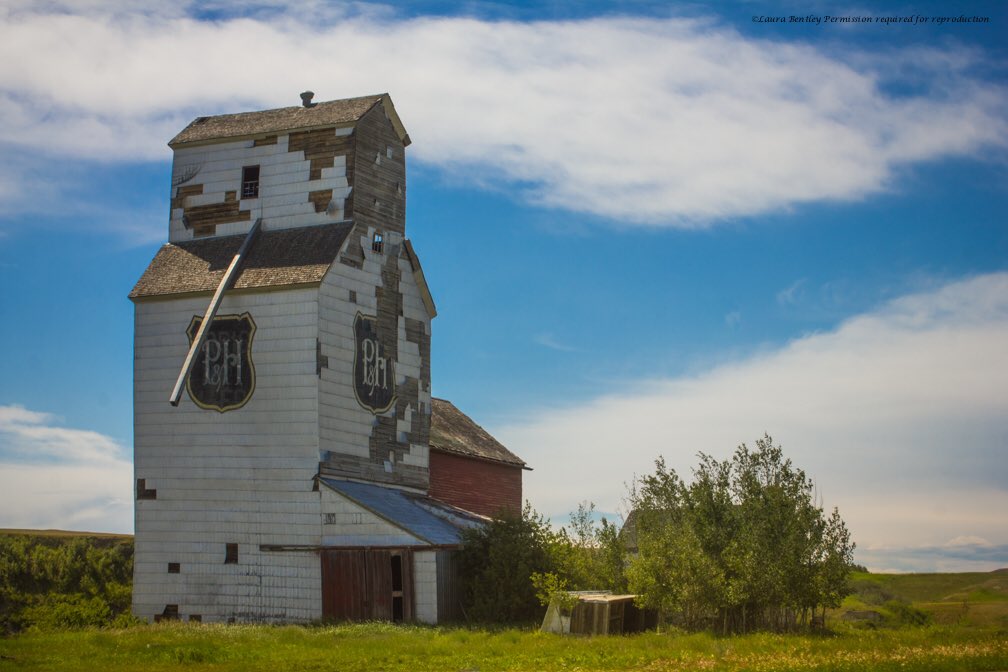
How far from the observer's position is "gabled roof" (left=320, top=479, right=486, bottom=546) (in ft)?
109

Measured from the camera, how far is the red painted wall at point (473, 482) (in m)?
Result: 43.0

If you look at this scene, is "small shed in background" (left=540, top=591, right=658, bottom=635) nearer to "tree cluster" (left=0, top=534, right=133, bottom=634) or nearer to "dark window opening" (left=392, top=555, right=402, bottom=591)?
"dark window opening" (left=392, top=555, right=402, bottom=591)

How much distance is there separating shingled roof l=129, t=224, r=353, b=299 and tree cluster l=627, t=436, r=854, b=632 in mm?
13902

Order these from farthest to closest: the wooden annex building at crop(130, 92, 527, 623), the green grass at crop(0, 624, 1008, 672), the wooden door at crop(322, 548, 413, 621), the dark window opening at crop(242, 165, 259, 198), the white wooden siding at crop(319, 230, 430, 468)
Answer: the dark window opening at crop(242, 165, 259, 198)
the white wooden siding at crop(319, 230, 430, 468)
the wooden annex building at crop(130, 92, 527, 623)
the wooden door at crop(322, 548, 413, 621)
the green grass at crop(0, 624, 1008, 672)

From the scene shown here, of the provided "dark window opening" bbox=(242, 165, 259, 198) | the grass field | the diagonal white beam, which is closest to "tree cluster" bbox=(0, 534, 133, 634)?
the grass field

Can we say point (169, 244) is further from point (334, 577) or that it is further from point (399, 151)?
point (334, 577)

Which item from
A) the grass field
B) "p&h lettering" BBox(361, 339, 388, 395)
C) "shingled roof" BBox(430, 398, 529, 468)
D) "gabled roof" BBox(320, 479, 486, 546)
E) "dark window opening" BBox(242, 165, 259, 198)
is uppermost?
"dark window opening" BBox(242, 165, 259, 198)

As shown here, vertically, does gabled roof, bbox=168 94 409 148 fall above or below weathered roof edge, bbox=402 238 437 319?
above

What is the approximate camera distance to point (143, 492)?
36.1 m

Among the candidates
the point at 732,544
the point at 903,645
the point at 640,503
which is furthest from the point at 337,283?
the point at 903,645

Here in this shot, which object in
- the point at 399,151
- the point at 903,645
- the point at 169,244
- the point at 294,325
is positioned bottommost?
the point at 903,645

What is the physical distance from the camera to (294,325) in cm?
3506

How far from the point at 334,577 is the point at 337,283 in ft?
30.9

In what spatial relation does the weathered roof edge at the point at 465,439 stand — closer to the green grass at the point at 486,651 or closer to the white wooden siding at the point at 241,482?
the white wooden siding at the point at 241,482
